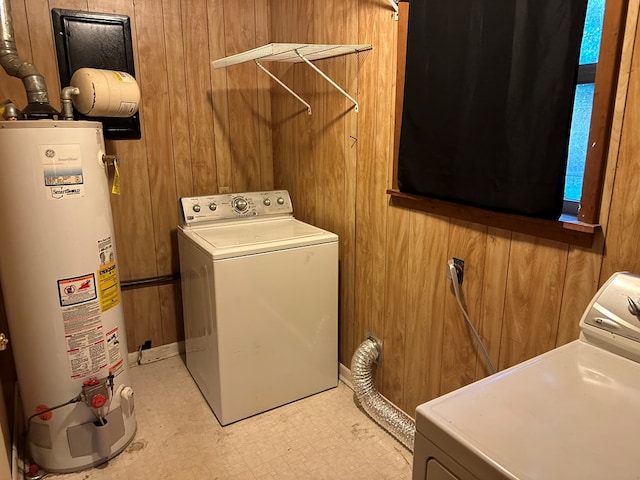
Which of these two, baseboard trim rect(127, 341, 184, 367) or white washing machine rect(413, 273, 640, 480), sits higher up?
white washing machine rect(413, 273, 640, 480)

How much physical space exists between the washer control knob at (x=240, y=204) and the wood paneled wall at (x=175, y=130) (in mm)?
348

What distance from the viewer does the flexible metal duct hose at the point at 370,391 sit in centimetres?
213

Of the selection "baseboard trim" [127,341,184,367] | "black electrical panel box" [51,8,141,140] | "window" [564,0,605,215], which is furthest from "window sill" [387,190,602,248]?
"baseboard trim" [127,341,184,367]

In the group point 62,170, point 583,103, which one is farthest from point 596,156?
point 62,170

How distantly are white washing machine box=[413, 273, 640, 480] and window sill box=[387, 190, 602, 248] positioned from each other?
17cm

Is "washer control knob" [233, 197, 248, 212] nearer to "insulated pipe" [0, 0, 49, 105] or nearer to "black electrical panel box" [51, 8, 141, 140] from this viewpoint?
"black electrical panel box" [51, 8, 141, 140]

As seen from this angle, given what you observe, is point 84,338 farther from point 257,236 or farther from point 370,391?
point 370,391

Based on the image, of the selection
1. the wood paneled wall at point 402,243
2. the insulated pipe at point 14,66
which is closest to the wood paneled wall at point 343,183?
the wood paneled wall at point 402,243

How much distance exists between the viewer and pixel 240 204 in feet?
8.44

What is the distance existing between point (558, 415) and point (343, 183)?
161cm

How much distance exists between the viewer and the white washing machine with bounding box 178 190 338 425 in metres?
2.11

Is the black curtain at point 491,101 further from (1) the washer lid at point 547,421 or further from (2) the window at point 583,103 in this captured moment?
(1) the washer lid at point 547,421

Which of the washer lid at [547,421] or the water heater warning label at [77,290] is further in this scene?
the water heater warning label at [77,290]

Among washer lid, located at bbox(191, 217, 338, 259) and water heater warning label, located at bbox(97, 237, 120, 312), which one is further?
washer lid, located at bbox(191, 217, 338, 259)
